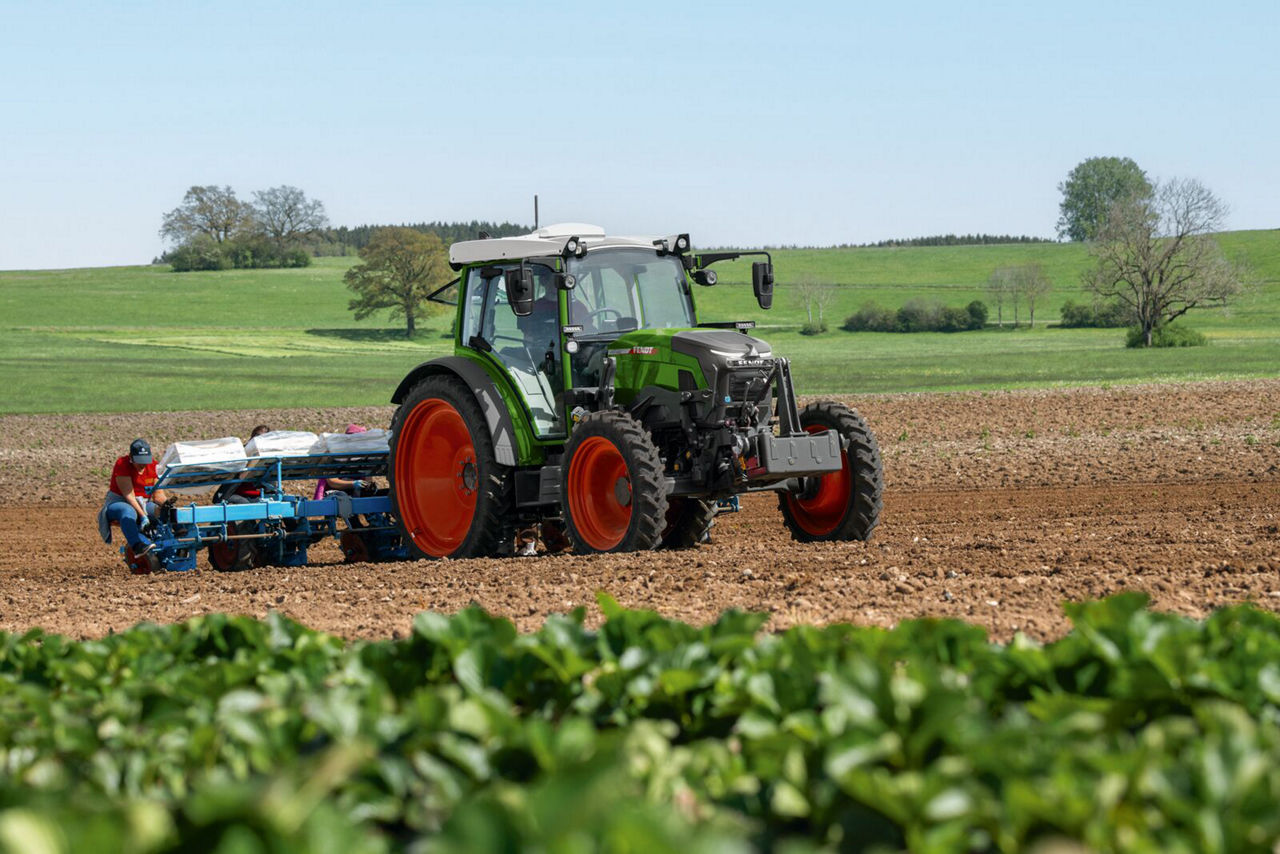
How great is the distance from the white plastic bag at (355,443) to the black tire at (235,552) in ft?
3.15

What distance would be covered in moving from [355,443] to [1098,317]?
2657 inches

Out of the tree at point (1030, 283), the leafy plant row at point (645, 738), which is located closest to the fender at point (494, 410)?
the leafy plant row at point (645, 738)

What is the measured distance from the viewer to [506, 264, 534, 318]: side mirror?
10.2 m

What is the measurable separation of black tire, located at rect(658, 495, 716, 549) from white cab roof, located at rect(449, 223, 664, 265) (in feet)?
7.05

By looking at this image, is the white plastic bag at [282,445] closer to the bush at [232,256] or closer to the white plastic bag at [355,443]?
the white plastic bag at [355,443]

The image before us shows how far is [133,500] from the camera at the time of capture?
12367 millimetres

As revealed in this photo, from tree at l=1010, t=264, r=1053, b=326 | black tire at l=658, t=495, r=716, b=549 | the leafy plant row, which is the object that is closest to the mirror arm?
black tire at l=658, t=495, r=716, b=549

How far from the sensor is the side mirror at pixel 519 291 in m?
10.2

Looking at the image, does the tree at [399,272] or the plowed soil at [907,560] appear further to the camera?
the tree at [399,272]

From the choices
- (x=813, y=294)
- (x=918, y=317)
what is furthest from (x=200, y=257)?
(x=918, y=317)

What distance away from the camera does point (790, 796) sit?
2941 mm

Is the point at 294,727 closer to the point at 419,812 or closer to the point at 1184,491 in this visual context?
the point at 419,812

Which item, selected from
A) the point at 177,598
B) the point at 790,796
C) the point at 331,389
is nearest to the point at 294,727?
the point at 790,796

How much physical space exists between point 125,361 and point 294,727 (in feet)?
168
